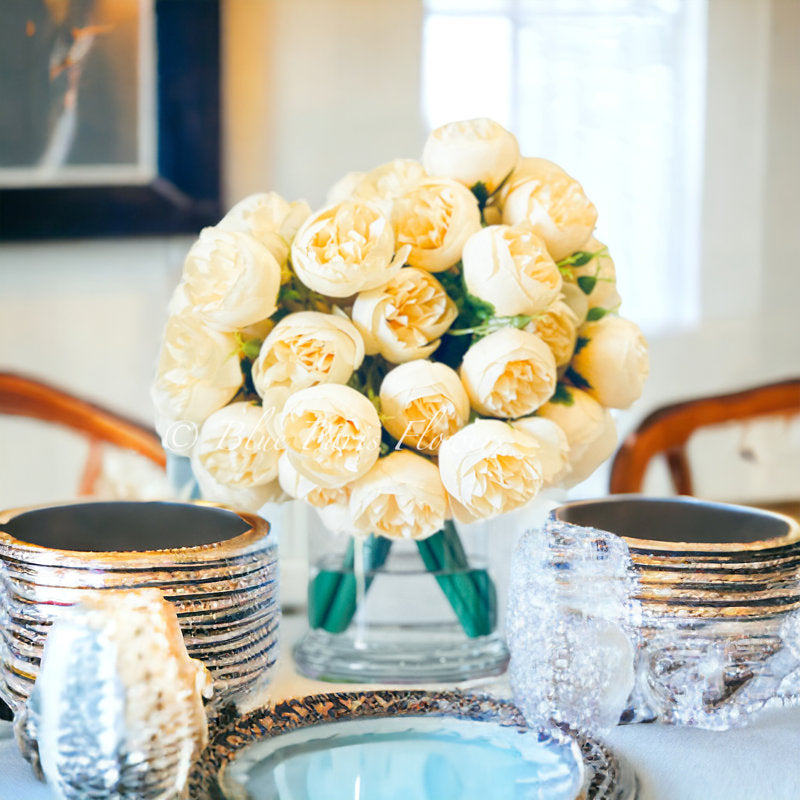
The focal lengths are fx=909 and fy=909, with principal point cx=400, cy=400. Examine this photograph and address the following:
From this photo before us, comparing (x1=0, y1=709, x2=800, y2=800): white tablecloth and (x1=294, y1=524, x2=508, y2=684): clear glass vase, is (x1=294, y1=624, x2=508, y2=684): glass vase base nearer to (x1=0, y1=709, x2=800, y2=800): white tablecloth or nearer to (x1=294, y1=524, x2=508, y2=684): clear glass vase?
(x1=294, y1=524, x2=508, y2=684): clear glass vase

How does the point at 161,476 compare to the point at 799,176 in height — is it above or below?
below

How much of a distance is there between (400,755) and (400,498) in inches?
5.8

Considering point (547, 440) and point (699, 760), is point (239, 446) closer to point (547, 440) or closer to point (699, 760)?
point (547, 440)

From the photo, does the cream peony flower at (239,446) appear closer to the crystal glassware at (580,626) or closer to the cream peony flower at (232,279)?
the cream peony flower at (232,279)

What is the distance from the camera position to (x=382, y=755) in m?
0.40

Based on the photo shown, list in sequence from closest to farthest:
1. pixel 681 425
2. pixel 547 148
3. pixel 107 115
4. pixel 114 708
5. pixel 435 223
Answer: pixel 114 708 < pixel 435 223 < pixel 681 425 < pixel 107 115 < pixel 547 148

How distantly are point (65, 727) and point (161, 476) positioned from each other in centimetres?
87

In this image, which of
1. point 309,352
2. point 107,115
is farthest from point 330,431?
point 107,115

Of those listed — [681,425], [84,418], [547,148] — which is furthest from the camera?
[547,148]

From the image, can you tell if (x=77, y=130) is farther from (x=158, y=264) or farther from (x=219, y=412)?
(x=219, y=412)

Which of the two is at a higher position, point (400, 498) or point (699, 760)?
point (400, 498)

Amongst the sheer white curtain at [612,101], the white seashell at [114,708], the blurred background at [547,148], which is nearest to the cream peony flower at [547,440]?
the white seashell at [114,708]

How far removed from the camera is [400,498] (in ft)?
1.65

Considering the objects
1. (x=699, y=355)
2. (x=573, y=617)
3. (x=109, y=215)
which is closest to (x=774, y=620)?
(x=573, y=617)
